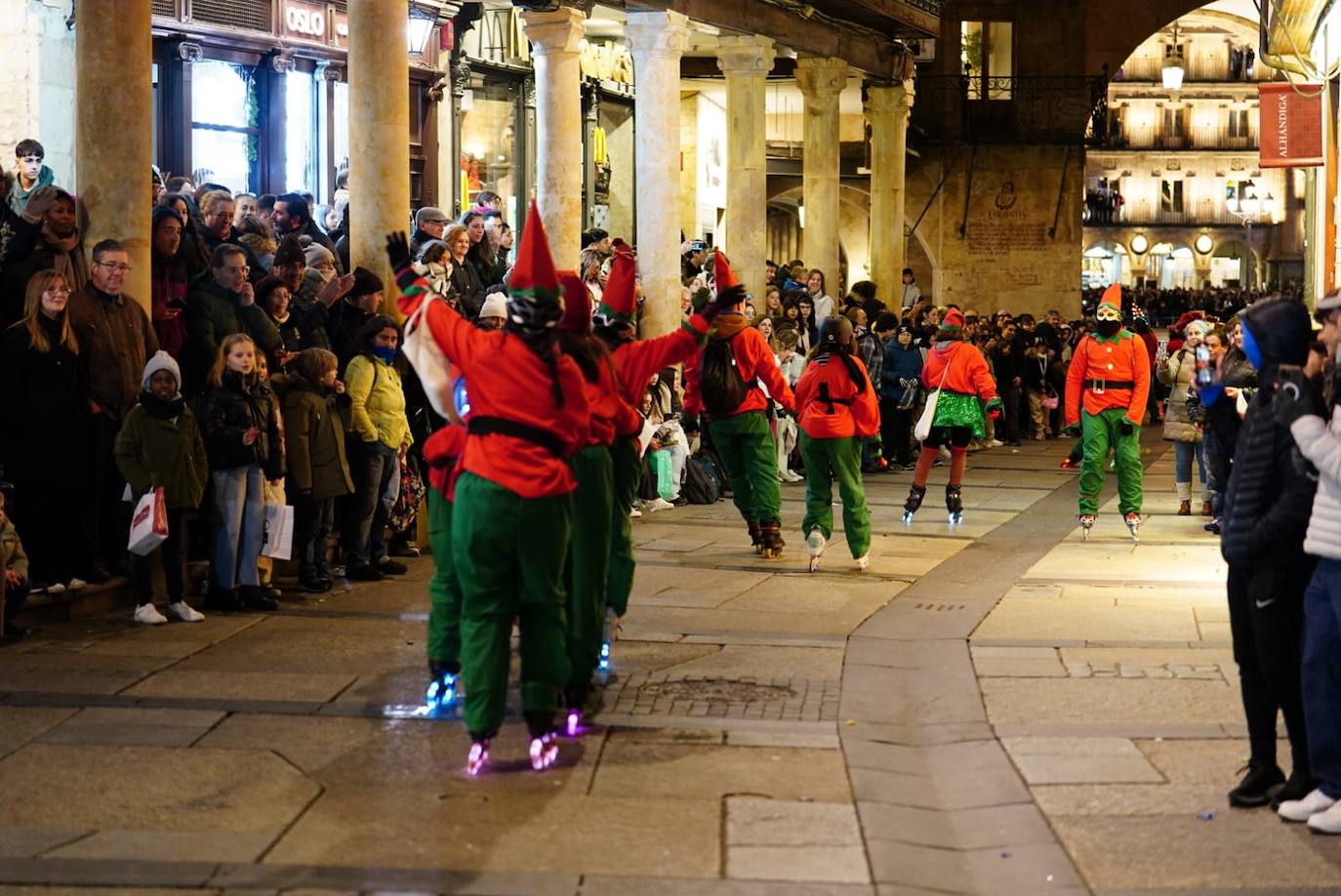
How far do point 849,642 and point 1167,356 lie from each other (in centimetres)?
922

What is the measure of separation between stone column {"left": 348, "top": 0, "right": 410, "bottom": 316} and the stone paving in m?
2.63

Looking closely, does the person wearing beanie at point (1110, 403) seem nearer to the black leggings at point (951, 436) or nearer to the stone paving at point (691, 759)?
the black leggings at point (951, 436)

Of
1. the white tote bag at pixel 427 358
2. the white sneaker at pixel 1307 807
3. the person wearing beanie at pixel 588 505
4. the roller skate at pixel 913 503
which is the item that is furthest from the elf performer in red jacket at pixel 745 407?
the white sneaker at pixel 1307 807

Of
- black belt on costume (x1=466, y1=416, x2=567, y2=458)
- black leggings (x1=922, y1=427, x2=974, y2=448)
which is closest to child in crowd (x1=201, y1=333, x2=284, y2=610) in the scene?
black belt on costume (x1=466, y1=416, x2=567, y2=458)

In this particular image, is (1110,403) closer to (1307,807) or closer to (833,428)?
(833,428)

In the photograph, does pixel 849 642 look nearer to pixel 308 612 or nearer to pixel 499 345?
pixel 308 612

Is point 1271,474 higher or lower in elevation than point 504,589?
higher

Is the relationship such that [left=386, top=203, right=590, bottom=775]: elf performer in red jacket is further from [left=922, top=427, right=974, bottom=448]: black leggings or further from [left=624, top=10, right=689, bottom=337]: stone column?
[left=624, top=10, right=689, bottom=337]: stone column

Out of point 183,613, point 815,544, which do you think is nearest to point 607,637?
point 183,613

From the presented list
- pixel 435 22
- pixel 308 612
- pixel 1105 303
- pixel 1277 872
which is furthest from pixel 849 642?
pixel 435 22

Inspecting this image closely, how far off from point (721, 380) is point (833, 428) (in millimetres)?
887

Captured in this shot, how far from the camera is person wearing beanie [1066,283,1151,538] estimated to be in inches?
619

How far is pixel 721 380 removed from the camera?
14.2m

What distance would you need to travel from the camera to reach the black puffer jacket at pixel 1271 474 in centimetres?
725
